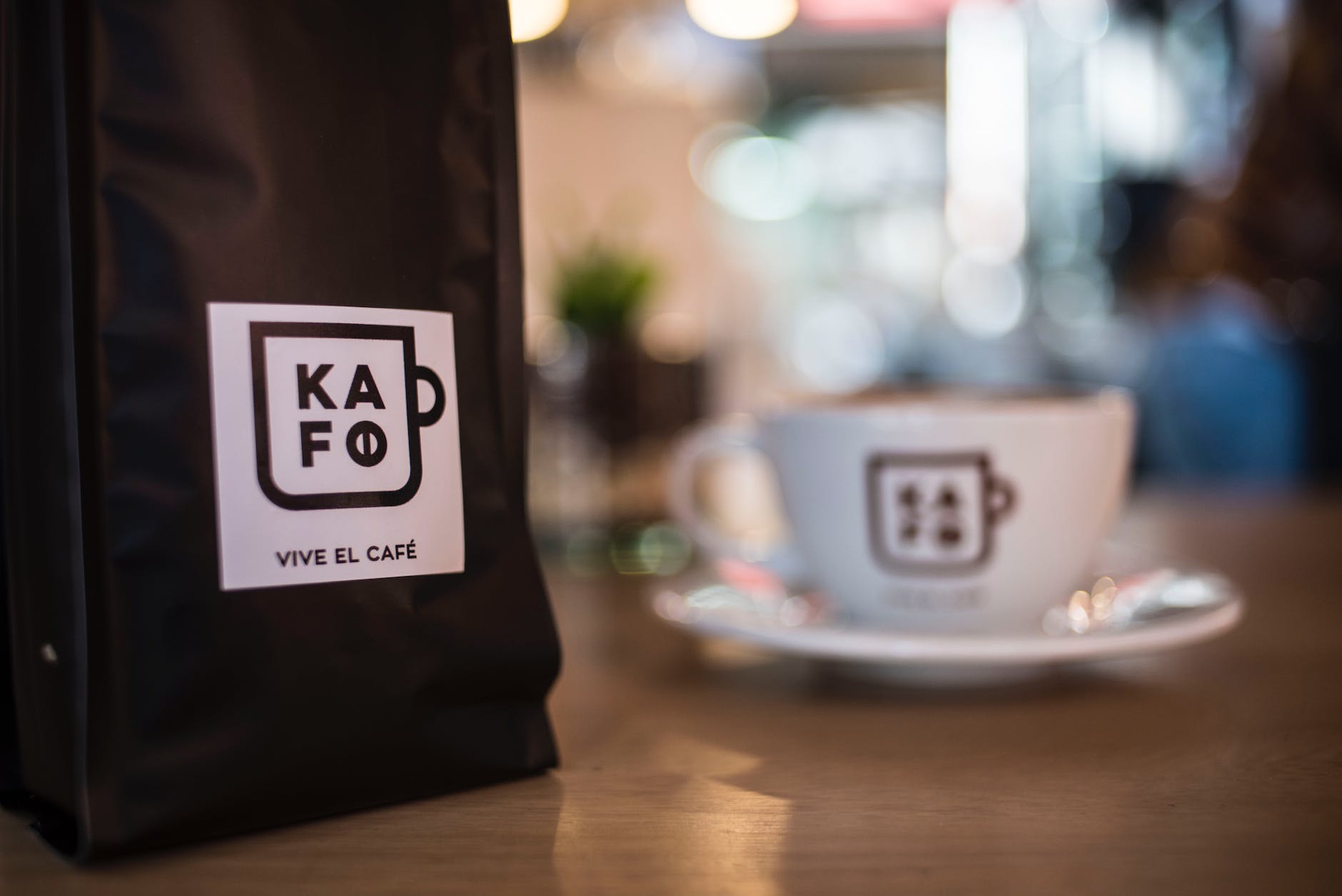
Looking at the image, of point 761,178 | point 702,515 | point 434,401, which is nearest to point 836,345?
point 761,178

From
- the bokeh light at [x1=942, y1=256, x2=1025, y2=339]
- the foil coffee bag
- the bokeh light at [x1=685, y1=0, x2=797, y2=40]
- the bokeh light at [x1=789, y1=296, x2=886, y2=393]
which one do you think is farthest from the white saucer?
the bokeh light at [x1=789, y1=296, x2=886, y2=393]

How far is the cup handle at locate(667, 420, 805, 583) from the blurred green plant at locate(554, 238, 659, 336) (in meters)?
0.31

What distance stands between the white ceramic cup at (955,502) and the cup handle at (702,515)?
7 centimetres

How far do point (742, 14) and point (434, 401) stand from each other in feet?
8.76

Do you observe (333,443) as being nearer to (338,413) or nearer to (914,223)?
(338,413)

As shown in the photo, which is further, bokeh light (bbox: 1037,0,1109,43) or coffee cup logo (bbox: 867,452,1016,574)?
bokeh light (bbox: 1037,0,1109,43)

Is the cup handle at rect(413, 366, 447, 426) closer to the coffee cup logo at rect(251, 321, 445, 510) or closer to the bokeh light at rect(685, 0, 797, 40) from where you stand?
the coffee cup logo at rect(251, 321, 445, 510)

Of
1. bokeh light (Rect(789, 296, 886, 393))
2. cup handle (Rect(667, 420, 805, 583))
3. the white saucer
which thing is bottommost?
the white saucer

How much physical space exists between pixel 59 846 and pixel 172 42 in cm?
19

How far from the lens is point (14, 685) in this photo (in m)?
0.29

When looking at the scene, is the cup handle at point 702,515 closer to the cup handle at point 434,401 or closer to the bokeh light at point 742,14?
the cup handle at point 434,401

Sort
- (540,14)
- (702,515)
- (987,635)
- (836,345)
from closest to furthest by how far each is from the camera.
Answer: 1. (987,635)
2. (702,515)
3. (540,14)
4. (836,345)

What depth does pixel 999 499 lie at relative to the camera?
1.38ft

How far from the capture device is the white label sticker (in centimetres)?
26
